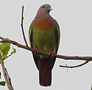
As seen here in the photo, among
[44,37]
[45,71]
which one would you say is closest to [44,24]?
[44,37]

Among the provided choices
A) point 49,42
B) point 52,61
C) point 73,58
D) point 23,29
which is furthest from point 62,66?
point 52,61

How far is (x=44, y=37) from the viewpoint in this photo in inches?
154

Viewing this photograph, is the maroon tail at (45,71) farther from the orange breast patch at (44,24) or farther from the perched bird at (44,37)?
the orange breast patch at (44,24)

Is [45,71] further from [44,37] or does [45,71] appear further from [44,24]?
[44,24]

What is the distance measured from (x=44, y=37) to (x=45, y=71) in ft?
2.52

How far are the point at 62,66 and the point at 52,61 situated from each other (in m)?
2.12

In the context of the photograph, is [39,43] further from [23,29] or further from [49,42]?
[23,29]

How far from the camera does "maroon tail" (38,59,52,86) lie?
4.28 meters

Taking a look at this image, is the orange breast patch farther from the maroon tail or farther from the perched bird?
the maroon tail

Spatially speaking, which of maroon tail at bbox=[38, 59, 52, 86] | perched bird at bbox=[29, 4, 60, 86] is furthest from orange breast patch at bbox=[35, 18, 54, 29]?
maroon tail at bbox=[38, 59, 52, 86]

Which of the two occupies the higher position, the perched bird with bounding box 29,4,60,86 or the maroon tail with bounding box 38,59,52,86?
the perched bird with bounding box 29,4,60,86

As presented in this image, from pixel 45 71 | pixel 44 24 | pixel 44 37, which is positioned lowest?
pixel 45 71

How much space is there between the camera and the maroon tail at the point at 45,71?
428cm

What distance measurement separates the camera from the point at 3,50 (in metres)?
2.17
